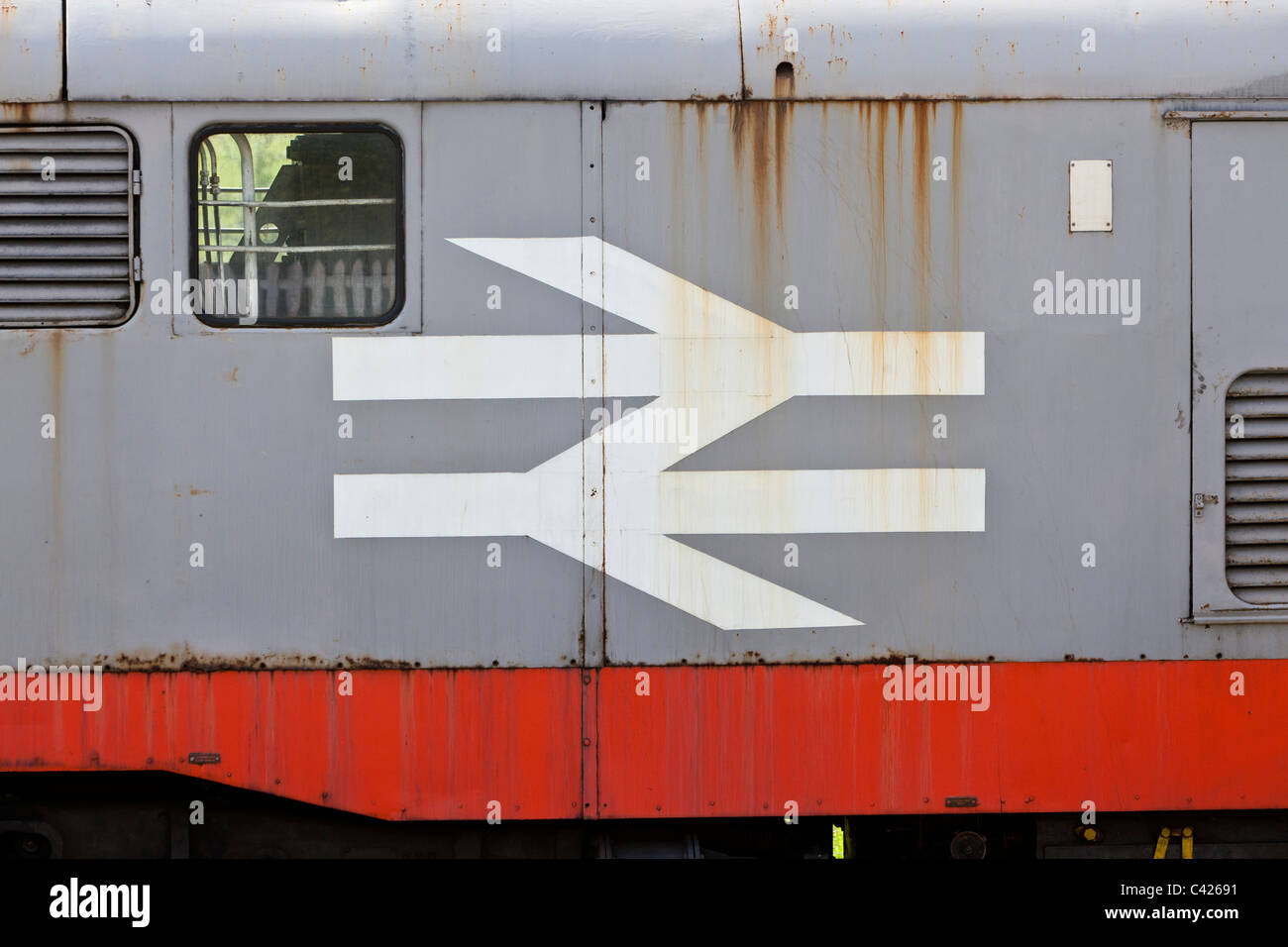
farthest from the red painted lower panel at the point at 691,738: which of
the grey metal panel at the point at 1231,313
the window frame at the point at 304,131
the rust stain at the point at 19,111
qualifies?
the rust stain at the point at 19,111

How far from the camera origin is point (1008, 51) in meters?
3.55

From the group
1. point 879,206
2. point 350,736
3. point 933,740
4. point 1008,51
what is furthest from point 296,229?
point 933,740

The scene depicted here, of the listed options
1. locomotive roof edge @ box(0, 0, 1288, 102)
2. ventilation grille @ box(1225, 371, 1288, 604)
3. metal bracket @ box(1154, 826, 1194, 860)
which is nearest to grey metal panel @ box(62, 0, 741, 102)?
locomotive roof edge @ box(0, 0, 1288, 102)

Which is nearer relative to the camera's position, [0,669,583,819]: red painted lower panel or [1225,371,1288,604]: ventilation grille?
[0,669,583,819]: red painted lower panel

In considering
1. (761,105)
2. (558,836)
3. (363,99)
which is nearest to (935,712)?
(558,836)

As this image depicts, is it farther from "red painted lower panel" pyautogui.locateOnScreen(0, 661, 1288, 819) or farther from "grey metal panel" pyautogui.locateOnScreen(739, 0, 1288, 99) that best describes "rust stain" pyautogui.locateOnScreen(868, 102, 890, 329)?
"red painted lower panel" pyautogui.locateOnScreen(0, 661, 1288, 819)

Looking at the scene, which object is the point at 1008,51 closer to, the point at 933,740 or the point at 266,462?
the point at 933,740

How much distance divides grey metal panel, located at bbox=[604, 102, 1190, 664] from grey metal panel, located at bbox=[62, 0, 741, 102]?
16 cm

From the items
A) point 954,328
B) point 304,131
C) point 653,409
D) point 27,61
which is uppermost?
point 27,61

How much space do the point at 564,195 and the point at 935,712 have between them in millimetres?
1982

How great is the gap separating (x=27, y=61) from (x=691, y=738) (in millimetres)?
2905

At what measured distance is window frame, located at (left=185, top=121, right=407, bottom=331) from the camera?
347cm
